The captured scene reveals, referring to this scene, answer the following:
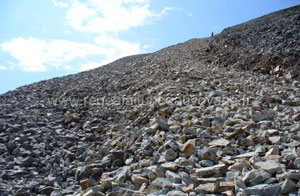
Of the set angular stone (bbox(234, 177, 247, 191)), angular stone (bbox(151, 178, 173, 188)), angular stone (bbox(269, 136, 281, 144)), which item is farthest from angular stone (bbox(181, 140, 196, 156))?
angular stone (bbox(269, 136, 281, 144))

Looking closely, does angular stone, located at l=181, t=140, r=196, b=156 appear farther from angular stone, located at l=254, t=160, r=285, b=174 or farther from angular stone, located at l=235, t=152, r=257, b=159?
angular stone, located at l=254, t=160, r=285, b=174

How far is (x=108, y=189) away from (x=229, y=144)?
5.55 ft

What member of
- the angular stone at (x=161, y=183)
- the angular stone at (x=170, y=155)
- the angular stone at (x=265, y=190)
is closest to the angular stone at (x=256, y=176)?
the angular stone at (x=265, y=190)

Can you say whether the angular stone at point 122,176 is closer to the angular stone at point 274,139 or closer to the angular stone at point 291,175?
the angular stone at point 291,175

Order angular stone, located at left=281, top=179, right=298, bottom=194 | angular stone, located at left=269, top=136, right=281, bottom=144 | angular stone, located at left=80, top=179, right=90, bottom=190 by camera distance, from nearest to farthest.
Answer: angular stone, located at left=281, top=179, right=298, bottom=194
angular stone, located at left=269, top=136, right=281, bottom=144
angular stone, located at left=80, top=179, right=90, bottom=190

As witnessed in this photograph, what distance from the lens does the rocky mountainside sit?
2451 mm

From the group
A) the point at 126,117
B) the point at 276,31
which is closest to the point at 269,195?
the point at 126,117

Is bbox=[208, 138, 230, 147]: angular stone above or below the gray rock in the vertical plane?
above

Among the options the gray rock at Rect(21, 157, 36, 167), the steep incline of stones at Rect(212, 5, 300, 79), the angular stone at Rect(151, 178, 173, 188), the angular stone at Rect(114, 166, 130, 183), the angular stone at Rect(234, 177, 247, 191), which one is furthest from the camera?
the steep incline of stones at Rect(212, 5, 300, 79)

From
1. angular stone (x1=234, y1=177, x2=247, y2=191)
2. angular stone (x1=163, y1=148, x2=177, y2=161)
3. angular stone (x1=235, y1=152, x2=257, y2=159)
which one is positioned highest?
angular stone (x1=163, y1=148, x2=177, y2=161)

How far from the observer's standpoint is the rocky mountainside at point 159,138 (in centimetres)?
245

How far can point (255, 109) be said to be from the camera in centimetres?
426

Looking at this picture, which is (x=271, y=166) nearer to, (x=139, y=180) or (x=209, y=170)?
(x=209, y=170)

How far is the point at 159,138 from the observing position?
3.65 metres
